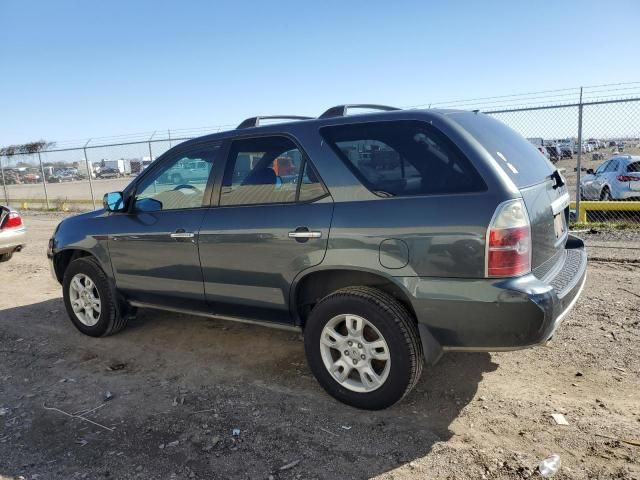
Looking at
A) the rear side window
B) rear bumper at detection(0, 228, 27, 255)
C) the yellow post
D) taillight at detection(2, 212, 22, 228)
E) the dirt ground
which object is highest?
the rear side window

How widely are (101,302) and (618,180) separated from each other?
472 inches

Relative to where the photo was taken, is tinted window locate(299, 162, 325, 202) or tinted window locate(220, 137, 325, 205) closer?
tinted window locate(299, 162, 325, 202)

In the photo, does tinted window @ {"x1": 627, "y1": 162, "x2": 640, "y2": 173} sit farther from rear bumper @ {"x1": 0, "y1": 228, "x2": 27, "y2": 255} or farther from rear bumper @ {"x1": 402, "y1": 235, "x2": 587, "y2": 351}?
rear bumper @ {"x1": 0, "y1": 228, "x2": 27, "y2": 255}

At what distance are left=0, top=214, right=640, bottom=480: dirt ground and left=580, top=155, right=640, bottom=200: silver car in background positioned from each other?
334 inches

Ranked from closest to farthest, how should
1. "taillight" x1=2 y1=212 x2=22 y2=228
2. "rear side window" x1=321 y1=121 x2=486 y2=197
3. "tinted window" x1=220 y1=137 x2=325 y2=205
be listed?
1. "rear side window" x1=321 y1=121 x2=486 y2=197
2. "tinted window" x1=220 y1=137 x2=325 y2=205
3. "taillight" x1=2 y1=212 x2=22 y2=228

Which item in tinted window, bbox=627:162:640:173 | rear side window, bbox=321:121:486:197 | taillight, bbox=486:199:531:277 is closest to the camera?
taillight, bbox=486:199:531:277

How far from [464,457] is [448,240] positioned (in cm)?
120

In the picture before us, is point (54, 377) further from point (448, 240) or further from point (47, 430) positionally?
point (448, 240)

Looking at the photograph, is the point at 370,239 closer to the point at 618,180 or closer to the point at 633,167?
the point at 618,180

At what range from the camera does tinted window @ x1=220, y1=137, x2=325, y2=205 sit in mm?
3564

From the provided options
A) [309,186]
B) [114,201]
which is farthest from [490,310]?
[114,201]

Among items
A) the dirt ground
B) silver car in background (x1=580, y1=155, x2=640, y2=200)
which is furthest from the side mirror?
silver car in background (x1=580, y1=155, x2=640, y2=200)

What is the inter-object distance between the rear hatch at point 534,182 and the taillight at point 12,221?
7803 millimetres

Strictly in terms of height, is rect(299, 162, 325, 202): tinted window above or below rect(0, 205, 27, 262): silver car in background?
above
